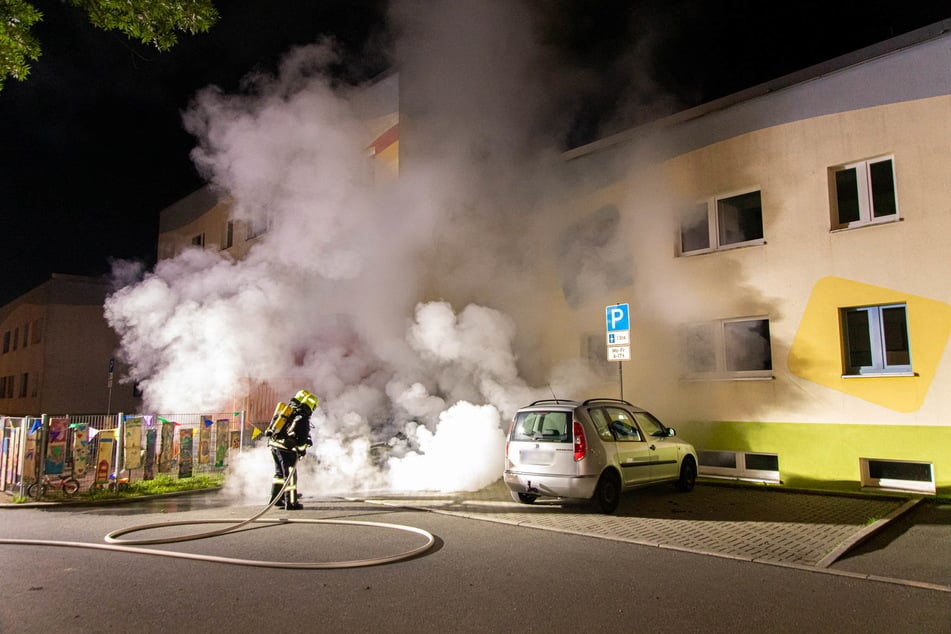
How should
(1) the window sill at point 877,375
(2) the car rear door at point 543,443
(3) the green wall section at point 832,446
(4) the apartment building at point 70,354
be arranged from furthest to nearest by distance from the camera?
1. (4) the apartment building at point 70,354
2. (1) the window sill at point 877,375
3. (3) the green wall section at point 832,446
4. (2) the car rear door at point 543,443

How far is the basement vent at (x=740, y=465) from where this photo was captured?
11.0 meters

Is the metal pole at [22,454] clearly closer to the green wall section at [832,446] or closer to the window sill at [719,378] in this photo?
the window sill at [719,378]

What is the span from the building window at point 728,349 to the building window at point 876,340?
1275 millimetres

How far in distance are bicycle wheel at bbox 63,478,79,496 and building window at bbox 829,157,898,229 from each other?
1327cm

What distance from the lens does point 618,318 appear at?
32.9ft

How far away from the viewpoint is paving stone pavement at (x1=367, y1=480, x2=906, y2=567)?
6523 millimetres

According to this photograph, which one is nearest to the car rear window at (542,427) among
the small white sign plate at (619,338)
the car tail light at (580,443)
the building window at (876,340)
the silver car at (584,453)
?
the silver car at (584,453)

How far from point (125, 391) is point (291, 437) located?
78.0 feet

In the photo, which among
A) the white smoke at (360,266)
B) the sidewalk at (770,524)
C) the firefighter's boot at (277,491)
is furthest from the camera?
the white smoke at (360,266)

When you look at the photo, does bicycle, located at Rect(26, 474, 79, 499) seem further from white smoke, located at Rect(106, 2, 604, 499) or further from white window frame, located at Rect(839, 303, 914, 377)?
white window frame, located at Rect(839, 303, 914, 377)

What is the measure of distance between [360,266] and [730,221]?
7768mm

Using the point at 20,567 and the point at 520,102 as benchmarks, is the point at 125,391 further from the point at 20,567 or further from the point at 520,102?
the point at 20,567

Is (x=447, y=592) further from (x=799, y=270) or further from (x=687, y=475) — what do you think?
(x=799, y=270)

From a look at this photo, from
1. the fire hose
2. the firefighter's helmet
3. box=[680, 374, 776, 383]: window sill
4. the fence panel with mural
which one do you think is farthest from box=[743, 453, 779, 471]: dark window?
the fence panel with mural
